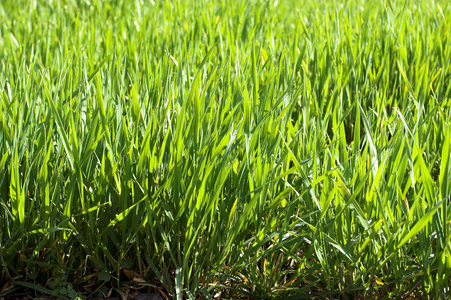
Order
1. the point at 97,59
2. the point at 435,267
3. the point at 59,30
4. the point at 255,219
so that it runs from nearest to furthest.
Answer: the point at 435,267, the point at 255,219, the point at 97,59, the point at 59,30

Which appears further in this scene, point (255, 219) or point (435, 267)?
point (255, 219)

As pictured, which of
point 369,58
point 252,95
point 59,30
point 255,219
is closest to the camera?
point 255,219

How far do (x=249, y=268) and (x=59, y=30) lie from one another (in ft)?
5.77

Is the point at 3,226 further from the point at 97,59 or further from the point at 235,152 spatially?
the point at 97,59

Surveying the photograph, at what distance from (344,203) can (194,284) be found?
1.20 feet

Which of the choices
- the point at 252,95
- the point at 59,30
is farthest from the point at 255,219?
the point at 59,30

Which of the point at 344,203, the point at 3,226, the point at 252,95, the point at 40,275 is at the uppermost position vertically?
the point at 252,95

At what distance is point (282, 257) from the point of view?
3.49ft

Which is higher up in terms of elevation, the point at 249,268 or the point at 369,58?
the point at 369,58

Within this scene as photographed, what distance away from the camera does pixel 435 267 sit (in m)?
0.95

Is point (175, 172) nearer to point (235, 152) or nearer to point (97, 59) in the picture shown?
point (235, 152)

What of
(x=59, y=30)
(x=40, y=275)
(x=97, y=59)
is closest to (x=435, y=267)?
(x=40, y=275)

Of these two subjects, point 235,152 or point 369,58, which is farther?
point 369,58

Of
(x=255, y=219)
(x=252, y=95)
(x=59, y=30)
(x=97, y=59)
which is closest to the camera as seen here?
(x=255, y=219)
